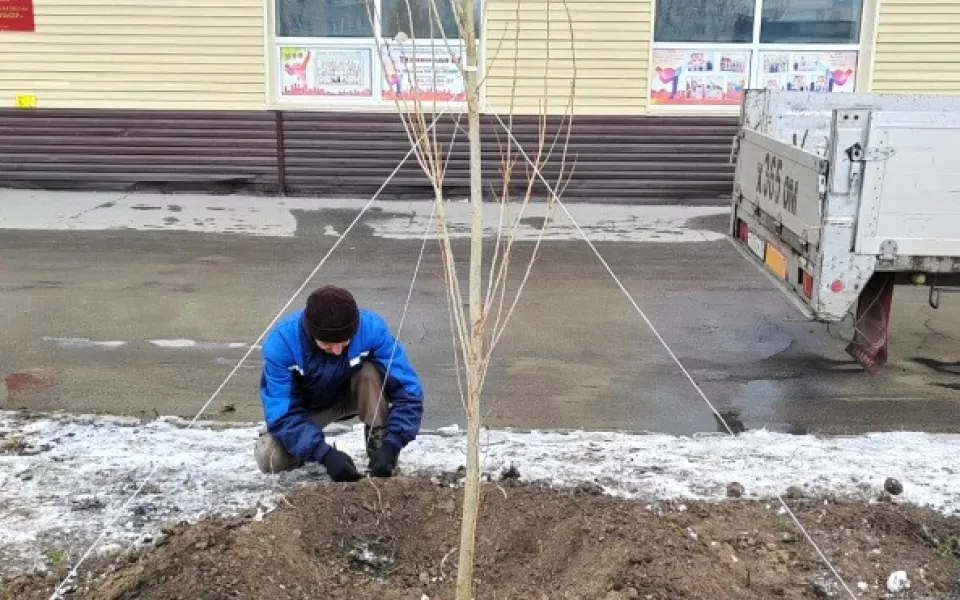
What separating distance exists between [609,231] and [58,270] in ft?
19.2

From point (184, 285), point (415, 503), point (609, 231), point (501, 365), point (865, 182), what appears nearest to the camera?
point (415, 503)

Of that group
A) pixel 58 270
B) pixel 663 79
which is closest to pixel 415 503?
pixel 58 270

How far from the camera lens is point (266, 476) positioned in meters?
4.55

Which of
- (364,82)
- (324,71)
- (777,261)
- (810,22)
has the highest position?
(810,22)

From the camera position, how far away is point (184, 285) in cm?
866

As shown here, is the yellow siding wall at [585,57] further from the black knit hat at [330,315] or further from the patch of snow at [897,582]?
the patch of snow at [897,582]

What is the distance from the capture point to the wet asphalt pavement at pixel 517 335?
5.95 m

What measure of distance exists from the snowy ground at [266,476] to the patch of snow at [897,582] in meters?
0.73

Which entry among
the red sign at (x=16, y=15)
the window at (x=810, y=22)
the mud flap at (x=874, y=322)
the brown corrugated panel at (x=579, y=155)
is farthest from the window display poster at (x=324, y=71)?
the mud flap at (x=874, y=322)

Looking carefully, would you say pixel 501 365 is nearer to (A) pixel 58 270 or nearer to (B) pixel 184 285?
(B) pixel 184 285

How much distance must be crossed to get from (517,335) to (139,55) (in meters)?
7.50

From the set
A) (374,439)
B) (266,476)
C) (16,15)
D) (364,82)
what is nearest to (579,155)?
(364,82)

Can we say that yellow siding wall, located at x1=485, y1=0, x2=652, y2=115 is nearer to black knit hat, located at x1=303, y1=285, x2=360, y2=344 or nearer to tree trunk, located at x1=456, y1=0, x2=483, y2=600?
black knit hat, located at x1=303, y1=285, x2=360, y2=344

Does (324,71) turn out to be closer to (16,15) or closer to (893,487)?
(16,15)
